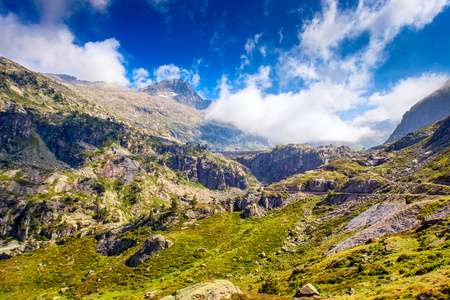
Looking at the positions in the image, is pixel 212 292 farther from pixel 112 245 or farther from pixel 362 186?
pixel 362 186

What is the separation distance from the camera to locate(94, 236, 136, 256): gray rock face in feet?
338

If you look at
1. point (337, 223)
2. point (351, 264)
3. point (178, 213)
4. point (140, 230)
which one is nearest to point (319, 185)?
point (337, 223)

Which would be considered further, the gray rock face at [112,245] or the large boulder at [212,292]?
the gray rock face at [112,245]

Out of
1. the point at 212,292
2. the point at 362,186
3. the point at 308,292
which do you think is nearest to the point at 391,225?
the point at 308,292

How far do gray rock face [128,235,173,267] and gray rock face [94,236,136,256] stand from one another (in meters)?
25.9

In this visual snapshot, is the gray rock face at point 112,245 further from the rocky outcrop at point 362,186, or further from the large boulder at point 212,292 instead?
the rocky outcrop at point 362,186

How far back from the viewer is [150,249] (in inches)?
3059

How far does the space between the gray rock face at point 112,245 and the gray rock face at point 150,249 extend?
2594cm

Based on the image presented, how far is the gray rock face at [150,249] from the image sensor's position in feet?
249

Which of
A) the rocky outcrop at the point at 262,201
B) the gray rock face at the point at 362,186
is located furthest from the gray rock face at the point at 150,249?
the gray rock face at the point at 362,186

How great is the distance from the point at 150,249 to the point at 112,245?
52.2 m

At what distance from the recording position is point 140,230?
365 feet

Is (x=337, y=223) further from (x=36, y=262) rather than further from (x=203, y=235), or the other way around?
(x=36, y=262)

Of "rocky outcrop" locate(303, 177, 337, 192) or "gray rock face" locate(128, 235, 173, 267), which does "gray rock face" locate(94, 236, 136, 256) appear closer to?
"gray rock face" locate(128, 235, 173, 267)
